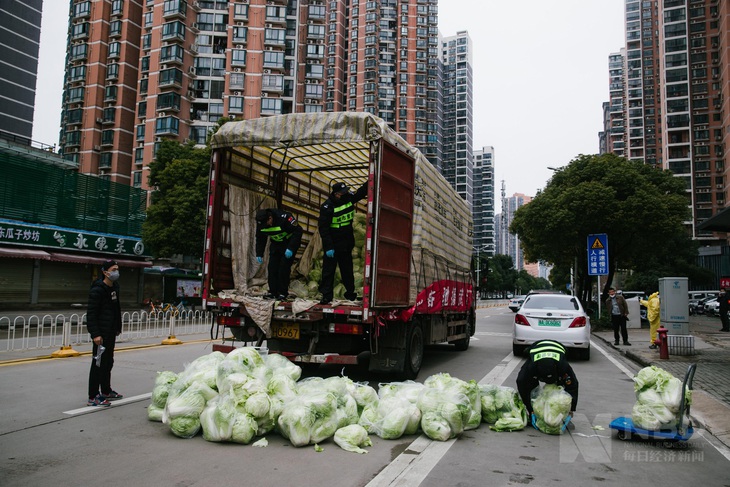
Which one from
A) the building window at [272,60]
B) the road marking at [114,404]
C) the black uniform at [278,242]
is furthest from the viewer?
the building window at [272,60]

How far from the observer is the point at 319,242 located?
9.81 metres

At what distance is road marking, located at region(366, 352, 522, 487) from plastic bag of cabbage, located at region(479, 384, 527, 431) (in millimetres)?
734

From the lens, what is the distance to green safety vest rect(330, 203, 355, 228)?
25.1 feet

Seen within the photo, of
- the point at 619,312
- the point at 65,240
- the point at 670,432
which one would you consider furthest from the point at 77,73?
the point at 670,432

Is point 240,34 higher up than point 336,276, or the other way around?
point 240,34

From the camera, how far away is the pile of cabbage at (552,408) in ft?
17.3

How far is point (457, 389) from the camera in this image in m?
5.43

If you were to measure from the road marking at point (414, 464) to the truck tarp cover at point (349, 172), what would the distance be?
3048 millimetres

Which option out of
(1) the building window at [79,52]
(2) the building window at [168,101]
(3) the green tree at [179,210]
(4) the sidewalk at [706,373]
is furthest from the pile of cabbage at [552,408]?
(1) the building window at [79,52]

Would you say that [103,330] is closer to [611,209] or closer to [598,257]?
[598,257]

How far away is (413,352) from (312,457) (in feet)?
12.7

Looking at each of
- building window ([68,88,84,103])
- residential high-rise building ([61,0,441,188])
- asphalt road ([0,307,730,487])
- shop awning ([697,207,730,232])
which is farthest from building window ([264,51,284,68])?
asphalt road ([0,307,730,487])

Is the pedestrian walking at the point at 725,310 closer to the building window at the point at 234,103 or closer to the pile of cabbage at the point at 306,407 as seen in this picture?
the pile of cabbage at the point at 306,407

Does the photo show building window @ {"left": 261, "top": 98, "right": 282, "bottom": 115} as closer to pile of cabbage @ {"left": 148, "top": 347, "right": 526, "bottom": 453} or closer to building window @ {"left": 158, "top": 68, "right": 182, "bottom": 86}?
building window @ {"left": 158, "top": 68, "right": 182, "bottom": 86}
